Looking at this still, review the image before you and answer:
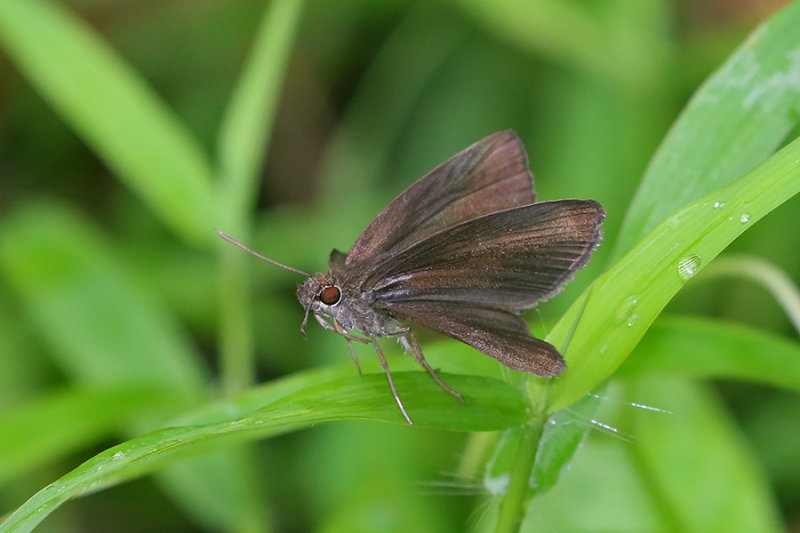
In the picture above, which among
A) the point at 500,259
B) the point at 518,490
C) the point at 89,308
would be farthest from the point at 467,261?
the point at 89,308

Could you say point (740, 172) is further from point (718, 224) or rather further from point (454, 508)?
point (454, 508)

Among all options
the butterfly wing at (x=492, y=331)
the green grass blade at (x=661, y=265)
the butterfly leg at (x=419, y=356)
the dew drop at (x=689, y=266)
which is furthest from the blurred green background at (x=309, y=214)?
the dew drop at (x=689, y=266)

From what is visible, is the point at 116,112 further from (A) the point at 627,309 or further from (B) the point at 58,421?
(A) the point at 627,309

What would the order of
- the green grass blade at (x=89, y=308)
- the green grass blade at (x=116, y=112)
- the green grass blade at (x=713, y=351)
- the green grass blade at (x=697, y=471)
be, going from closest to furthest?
the green grass blade at (x=713, y=351) < the green grass blade at (x=697, y=471) < the green grass blade at (x=116, y=112) < the green grass blade at (x=89, y=308)

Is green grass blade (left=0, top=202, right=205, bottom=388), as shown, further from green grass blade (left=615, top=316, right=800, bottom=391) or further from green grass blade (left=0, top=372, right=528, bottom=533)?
green grass blade (left=615, top=316, right=800, bottom=391)

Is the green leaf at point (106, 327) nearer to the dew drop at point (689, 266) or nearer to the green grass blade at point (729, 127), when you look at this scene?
the green grass blade at point (729, 127)

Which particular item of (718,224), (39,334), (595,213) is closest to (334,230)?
(39,334)
